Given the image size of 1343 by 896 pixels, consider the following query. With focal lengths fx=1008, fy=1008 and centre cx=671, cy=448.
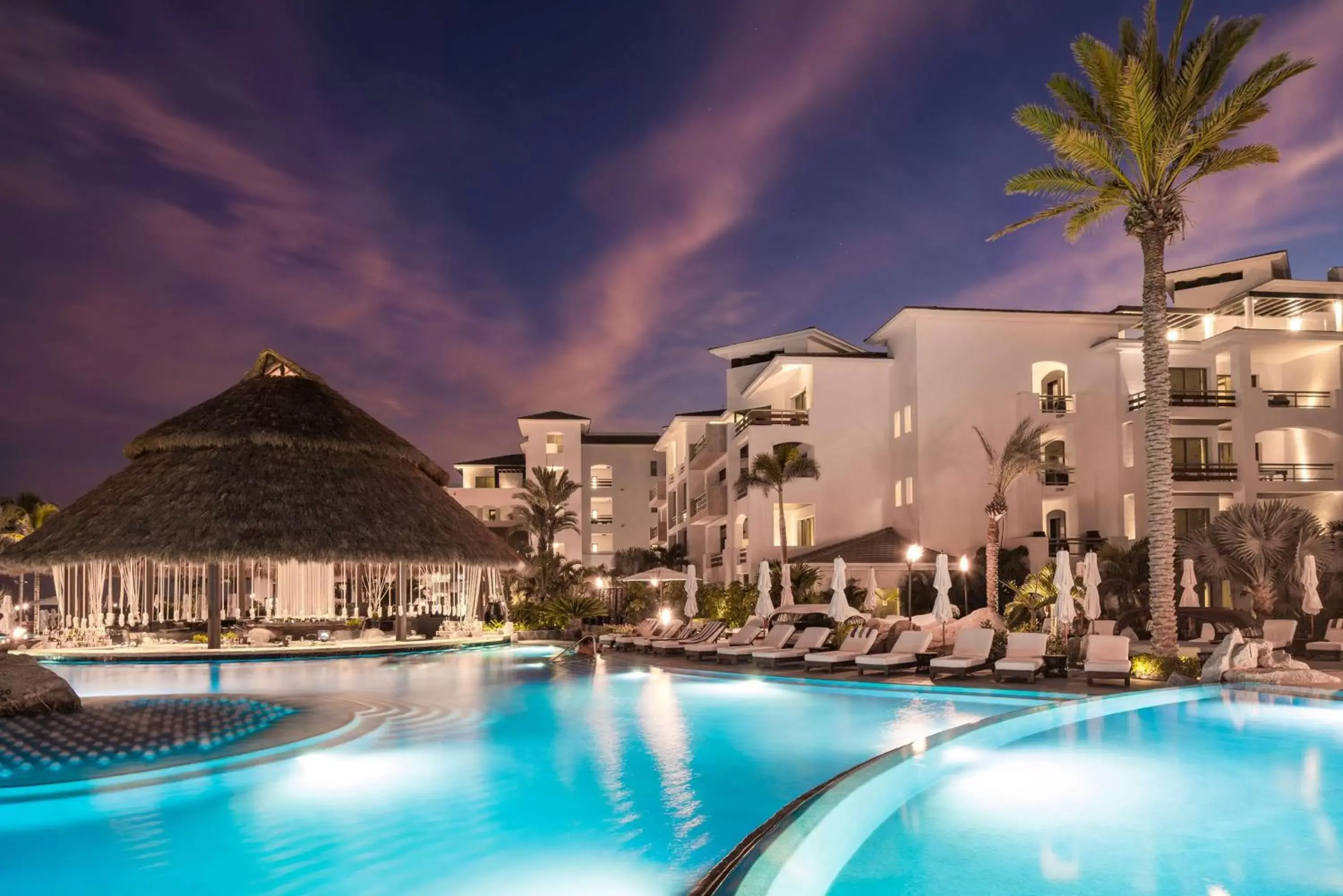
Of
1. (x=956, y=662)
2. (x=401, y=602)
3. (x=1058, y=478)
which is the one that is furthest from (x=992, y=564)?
(x=401, y=602)

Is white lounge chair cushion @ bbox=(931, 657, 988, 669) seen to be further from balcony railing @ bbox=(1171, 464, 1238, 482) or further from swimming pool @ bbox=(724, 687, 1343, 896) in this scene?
balcony railing @ bbox=(1171, 464, 1238, 482)

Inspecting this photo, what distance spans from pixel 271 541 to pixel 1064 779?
16.8 m

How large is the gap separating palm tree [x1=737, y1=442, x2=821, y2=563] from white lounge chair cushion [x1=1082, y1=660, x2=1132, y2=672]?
1827cm

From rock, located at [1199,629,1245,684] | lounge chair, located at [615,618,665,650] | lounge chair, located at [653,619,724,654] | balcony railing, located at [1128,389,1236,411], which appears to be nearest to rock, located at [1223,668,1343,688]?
rock, located at [1199,629,1245,684]

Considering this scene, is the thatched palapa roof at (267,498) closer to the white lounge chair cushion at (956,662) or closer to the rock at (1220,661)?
the white lounge chair cushion at (956,662)

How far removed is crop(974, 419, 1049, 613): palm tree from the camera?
29891mm

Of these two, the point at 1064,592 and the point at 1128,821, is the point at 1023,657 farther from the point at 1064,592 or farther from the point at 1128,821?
the point at 1128,821

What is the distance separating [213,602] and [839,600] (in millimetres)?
15388

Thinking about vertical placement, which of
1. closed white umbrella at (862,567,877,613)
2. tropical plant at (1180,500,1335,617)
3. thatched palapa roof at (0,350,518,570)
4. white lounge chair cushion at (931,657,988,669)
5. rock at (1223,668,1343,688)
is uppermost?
thatched palapa roof at (0,350,518,570)

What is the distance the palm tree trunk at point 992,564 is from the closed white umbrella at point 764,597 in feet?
26.0

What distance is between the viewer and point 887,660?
18.4 metres

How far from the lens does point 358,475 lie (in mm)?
24000

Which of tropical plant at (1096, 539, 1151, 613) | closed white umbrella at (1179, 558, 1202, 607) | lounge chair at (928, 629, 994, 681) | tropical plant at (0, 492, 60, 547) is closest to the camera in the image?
lounge chair at (928, 629, 994, 681)

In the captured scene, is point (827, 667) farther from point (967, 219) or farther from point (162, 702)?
point (967, 219)
